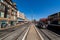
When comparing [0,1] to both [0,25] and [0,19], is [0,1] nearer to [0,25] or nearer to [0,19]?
[0,19]

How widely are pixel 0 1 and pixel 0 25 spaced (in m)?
8.89

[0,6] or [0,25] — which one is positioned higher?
[0,6]

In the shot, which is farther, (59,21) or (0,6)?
(59,21)

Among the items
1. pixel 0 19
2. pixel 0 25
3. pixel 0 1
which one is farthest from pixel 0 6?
pixel 0 25

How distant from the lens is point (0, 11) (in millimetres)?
34750

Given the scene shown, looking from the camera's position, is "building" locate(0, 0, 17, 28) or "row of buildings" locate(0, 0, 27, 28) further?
"row of buildings" locate(0, 0, 27, 28)

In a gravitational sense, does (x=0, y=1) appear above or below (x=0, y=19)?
above

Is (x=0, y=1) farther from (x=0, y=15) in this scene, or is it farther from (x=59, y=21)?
(x=59, y=21)

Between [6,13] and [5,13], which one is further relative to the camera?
[6,13]

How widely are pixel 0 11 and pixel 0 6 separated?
1.92 metres

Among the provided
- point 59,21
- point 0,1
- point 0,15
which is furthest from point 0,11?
point 59,21

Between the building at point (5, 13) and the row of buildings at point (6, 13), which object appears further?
the row of buildings at point (6, 13)

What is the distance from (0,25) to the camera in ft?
111

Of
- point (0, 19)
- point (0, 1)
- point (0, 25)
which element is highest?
point (0, 1)
